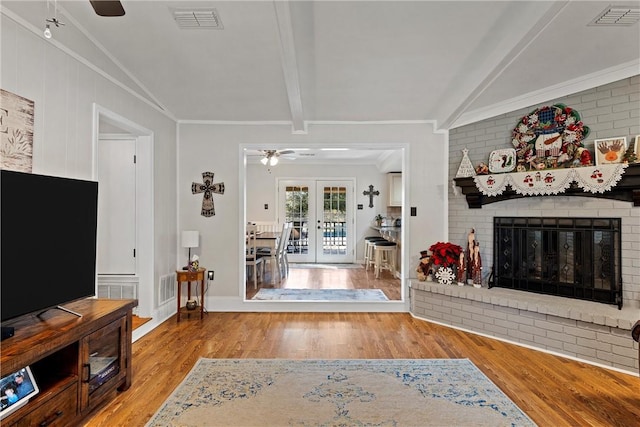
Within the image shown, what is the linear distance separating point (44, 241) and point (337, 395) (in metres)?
1.98

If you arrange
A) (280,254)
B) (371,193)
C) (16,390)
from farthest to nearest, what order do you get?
(371,193)
(280,254)
(16,390)

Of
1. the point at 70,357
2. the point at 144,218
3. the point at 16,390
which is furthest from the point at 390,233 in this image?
the point at 16,390

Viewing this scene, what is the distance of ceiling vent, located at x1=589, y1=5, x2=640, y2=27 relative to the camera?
7.87ft

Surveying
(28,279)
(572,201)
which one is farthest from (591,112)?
(28,279)

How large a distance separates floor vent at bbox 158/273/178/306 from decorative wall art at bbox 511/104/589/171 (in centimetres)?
400

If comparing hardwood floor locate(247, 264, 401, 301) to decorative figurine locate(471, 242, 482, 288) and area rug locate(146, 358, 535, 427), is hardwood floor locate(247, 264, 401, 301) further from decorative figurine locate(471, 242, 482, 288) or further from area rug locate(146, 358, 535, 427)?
area rug locate(146, 358, 535, 427)

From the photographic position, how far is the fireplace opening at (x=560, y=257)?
3.31 meters

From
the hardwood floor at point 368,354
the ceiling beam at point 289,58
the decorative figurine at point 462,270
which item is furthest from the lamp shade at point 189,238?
the decorative figurine at point 462,270

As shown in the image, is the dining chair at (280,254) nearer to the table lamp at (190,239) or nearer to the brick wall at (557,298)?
the table lamp at (190,239)

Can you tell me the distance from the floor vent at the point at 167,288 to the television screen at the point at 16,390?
2.36m

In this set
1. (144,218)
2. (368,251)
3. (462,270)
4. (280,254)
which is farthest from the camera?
(368,251)

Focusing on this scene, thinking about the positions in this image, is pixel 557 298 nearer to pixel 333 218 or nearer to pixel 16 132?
pixel 16 132

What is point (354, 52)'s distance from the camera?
3.03 meters

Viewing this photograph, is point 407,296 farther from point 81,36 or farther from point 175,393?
point 81,36
